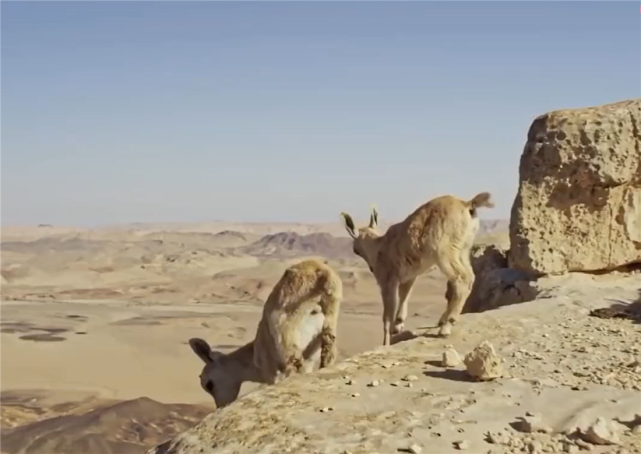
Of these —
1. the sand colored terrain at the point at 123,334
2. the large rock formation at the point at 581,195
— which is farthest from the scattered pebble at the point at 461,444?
the sand colored terrain at the point at 123,334

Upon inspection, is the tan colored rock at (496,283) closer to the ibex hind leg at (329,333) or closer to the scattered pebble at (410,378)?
the ibex hind leg at (329,333)

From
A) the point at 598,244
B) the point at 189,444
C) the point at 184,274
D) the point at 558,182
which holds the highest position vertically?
the point at 558,182

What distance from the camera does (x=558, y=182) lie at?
1331 cm

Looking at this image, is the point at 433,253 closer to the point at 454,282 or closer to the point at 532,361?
the point at 454,282

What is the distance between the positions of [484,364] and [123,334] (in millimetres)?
38122

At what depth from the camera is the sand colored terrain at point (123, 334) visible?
23219 millimetres

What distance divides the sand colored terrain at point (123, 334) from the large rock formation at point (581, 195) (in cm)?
444

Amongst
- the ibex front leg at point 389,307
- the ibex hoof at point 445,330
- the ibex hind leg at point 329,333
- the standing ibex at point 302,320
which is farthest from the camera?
the ibex front leg at point 389,307

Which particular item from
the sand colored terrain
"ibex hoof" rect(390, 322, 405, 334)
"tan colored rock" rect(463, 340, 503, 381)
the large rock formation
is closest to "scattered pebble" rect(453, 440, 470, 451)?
"tan colored rock" rect(463, 340, 503, 381)

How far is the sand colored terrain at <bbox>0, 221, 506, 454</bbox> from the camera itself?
2322cm

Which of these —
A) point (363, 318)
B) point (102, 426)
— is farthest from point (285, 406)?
point (363, 318)

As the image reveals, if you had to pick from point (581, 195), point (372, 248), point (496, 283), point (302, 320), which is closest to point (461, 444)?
point (302, 320)

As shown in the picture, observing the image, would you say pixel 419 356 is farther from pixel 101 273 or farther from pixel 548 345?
pixel 101 273

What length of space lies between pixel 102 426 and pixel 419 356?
1607 centimetres
